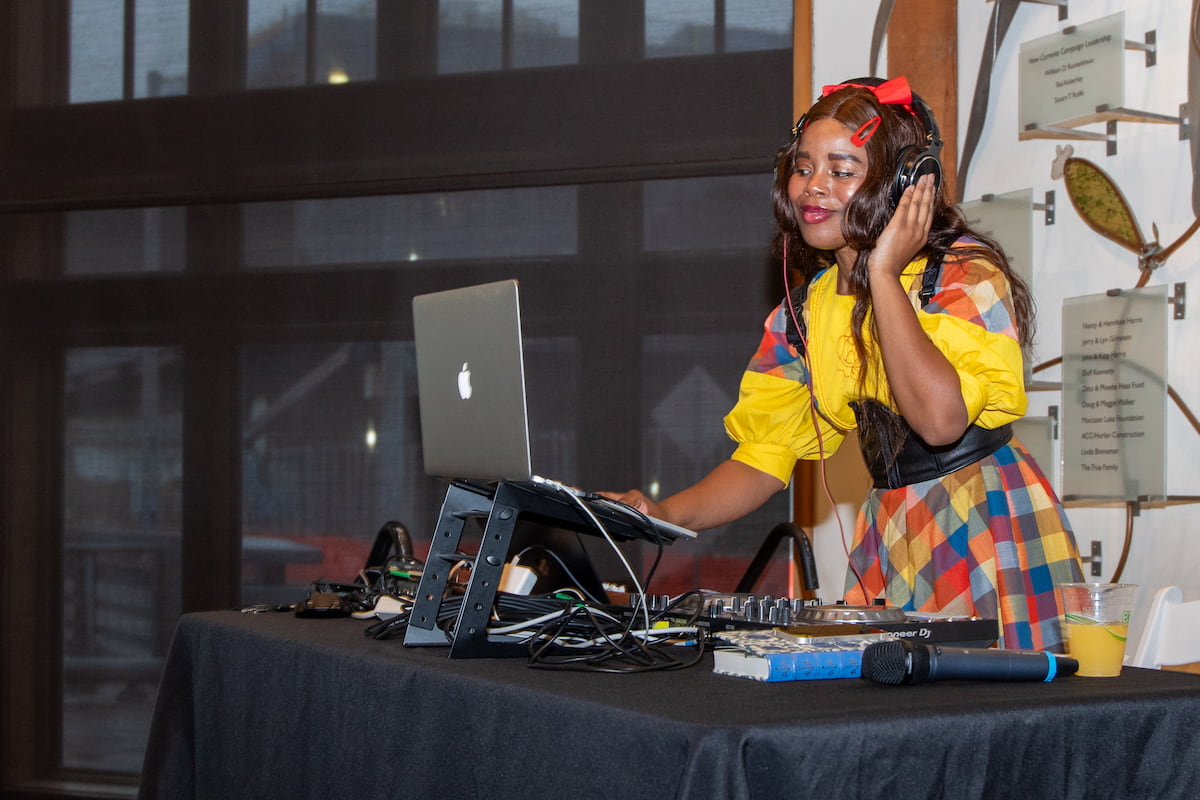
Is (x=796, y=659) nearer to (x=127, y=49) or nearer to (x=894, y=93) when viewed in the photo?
(x=894, y=93)

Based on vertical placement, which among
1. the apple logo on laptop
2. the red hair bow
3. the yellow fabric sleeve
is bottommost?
the yellow fabric sleeve

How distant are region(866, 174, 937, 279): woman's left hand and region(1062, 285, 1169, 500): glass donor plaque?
98 centimetres

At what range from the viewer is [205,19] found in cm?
354

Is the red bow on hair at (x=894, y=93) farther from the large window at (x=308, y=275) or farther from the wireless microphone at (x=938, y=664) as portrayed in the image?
the large window at (x=308, y=275)

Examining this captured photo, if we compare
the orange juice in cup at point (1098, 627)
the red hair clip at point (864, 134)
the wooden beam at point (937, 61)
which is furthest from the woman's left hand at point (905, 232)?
the wooden beam at point (937, 61)

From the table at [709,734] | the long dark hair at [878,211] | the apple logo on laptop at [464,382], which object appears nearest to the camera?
Result: the table at [709,734]

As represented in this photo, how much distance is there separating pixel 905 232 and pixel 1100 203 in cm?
110

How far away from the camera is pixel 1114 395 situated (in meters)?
2.26

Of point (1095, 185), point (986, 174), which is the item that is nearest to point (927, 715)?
point (1095, 185)

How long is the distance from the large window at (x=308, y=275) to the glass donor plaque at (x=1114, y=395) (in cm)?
92

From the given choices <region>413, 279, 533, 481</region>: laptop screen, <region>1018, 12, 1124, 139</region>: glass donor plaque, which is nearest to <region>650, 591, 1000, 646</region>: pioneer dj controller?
<region>413, 279, 533, 481</region>: laptop screen

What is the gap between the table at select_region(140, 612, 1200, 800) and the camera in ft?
2.57

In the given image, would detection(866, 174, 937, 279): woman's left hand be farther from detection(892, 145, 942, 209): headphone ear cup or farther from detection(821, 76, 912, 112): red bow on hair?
detection(821, 76, 912, 112): red bow on hair

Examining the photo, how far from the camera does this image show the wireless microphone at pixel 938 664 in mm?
936
